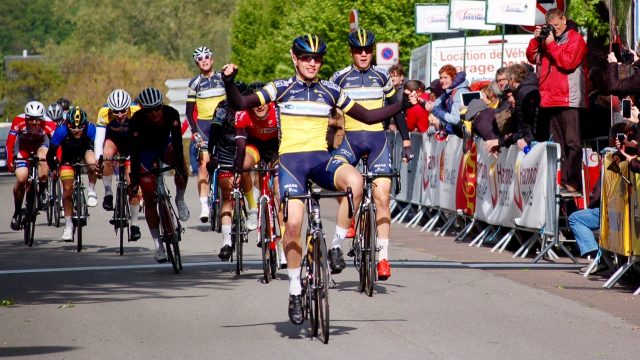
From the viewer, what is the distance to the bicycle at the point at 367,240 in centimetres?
1295

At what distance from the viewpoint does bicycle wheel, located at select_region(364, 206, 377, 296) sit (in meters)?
12.9

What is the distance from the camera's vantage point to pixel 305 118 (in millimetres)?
11625

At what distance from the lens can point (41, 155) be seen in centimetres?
2188

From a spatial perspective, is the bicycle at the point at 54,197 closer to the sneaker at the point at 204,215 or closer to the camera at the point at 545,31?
the sneaker at the point at 204,215

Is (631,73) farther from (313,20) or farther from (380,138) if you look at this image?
(313,20)

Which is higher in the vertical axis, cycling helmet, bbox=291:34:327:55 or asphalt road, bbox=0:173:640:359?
cycling helmet, bbox=291:34:327:55

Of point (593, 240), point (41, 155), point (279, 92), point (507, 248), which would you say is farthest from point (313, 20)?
point (279, 92)

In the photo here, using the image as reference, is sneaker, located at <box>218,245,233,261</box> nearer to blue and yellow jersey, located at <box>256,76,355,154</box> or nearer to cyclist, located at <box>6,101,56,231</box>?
blue and yellow jersey, located at <box>256,76,355,154</box>

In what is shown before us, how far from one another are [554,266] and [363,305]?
3.94 metres

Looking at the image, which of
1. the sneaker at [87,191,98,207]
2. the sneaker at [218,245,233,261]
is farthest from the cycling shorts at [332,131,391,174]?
the sneaker at [87,191,98,207]

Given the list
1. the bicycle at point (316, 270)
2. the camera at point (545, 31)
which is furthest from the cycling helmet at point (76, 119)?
the bicycle at point (316, 270)

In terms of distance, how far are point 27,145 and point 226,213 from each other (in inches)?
271

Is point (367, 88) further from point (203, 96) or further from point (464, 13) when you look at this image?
point (464, 13)

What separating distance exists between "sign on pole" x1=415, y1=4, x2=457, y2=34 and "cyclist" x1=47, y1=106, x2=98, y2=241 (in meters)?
12.2
